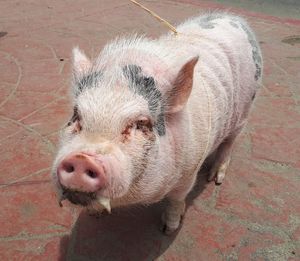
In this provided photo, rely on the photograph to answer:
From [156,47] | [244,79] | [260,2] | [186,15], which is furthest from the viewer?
[260,2]

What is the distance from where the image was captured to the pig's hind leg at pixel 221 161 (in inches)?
141

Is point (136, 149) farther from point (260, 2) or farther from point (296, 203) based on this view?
point (260, 2)

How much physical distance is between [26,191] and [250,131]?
233 centimetres

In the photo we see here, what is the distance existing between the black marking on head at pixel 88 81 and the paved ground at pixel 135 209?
3.40 feet

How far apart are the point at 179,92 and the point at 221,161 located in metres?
1.47

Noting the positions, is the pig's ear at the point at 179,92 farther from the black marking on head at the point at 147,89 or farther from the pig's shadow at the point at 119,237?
the pig's shadow at the point at 119,237

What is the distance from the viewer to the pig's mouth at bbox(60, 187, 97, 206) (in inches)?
75.5

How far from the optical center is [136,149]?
2.07m

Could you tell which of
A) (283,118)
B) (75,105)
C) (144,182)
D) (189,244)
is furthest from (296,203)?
(75,105)

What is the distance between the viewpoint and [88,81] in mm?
2213

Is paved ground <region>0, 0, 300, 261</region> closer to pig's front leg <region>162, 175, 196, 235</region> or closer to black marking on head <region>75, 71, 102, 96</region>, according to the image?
pig's front leg <region>162, 175, 196, 235</region>

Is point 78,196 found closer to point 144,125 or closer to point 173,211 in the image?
point 144,125

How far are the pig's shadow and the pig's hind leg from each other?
0.60 meters

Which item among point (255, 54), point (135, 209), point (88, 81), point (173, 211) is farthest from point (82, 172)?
point (255, 54)
